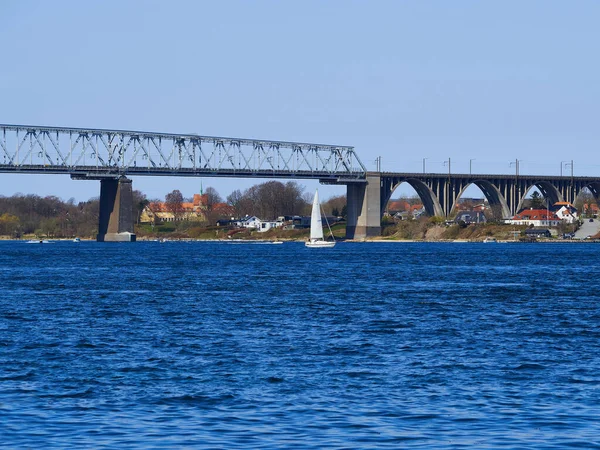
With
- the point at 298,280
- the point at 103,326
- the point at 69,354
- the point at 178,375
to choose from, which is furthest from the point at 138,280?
the point at 178,375

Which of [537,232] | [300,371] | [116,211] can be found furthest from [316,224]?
[300,371]

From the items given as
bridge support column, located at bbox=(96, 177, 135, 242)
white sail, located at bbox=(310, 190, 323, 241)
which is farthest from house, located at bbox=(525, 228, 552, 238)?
bridge support column, located at bbox=(96, 177, 135, 242)

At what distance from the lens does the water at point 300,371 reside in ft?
60.4

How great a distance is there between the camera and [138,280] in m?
68.6

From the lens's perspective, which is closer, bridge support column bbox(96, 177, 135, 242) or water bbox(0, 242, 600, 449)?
water bbox(0, 242, 600, 449)

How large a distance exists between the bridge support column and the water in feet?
401

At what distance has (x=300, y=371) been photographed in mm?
24984

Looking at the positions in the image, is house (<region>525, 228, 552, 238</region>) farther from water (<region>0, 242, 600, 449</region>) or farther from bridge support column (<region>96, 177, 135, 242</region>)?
water (<region>0, 242, 600, 449</region>)

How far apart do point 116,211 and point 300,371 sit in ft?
501

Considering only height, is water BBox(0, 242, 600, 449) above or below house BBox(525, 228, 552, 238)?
below

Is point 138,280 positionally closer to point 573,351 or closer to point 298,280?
point 298,280

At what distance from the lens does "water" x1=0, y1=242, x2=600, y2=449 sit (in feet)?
60.4

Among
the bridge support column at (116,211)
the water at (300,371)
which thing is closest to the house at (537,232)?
the bridge support column at (116,211)

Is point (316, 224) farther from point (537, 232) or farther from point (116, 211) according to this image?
point (537, 232)
